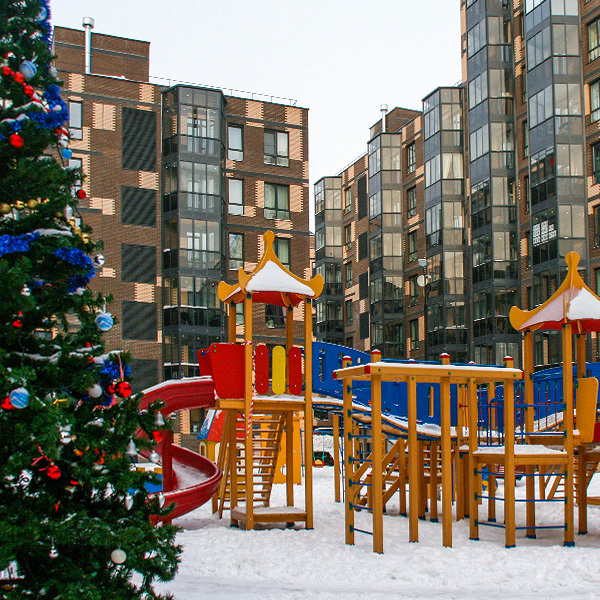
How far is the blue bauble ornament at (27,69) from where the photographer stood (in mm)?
6863

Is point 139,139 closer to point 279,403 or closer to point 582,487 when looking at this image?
point 279,403

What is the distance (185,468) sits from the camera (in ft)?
54.9

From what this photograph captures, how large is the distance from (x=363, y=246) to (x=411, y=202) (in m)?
6.69

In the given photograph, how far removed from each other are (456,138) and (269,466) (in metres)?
38.1

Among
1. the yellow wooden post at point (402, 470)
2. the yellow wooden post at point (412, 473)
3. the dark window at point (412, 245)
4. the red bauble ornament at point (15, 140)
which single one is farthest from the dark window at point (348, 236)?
the red bauble ornament at point (15, 140)

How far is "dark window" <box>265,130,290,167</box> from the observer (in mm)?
43969

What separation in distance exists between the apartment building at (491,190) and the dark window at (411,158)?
11cm

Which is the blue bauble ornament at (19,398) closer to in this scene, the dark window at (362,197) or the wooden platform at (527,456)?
the wooden platform at (527,456)

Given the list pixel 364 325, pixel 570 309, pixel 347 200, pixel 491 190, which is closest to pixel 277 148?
pixel 491 190

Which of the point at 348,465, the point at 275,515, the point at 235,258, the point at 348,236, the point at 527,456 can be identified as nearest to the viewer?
the point at 527,456

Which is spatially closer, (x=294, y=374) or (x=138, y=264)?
(x=294, y=374)

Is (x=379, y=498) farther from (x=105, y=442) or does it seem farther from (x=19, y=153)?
(x=19, y=153)

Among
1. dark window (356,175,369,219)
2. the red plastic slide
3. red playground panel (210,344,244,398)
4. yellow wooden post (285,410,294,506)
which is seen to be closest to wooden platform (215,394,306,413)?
yellow wooden post (285,410,294,506)

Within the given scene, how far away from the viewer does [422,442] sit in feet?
52.3
